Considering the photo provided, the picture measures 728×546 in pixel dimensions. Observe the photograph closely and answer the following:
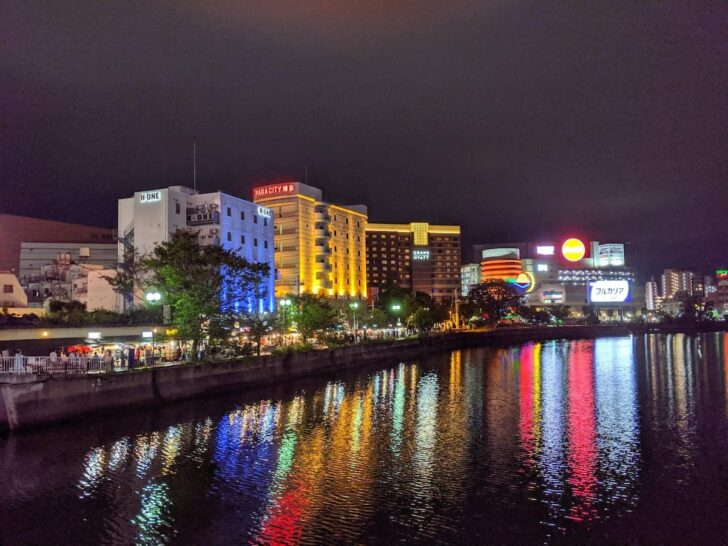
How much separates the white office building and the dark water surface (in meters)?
45.7

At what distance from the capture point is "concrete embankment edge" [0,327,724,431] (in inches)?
1262

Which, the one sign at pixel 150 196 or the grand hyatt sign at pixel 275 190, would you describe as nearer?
the one sign at pixel 150 196

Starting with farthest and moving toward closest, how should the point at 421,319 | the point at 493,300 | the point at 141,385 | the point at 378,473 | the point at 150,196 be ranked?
the point at 493,300 → the point at 421,319 → the point at 150,196 → the point at 141,385 → the point at 378,473

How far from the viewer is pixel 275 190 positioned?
129 metres

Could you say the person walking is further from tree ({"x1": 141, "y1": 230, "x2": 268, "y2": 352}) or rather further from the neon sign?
the neon sign

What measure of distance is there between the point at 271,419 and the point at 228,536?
1932 cm

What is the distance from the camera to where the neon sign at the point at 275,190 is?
127562mm

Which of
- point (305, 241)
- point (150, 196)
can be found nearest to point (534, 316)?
point (305, 241)

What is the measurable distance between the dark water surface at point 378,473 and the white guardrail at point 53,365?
3.76 metres

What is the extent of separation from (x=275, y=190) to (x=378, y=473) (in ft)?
358

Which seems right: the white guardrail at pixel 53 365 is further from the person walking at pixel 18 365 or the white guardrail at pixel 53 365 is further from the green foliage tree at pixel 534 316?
the green foliage tree at pixel 534 316

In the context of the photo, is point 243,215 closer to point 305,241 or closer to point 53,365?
point 305,241

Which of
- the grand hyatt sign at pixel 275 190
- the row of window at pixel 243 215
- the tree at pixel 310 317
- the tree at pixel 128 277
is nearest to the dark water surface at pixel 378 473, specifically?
the tree at pixel 310 317

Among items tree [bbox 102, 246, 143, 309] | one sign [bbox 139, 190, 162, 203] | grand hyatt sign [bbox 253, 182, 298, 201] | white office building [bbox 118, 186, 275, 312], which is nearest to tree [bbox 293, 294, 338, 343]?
white office building [bbox 118, 186, 275, 312]
